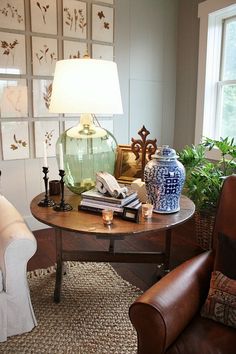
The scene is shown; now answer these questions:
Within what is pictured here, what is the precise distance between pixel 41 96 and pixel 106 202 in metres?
1.60

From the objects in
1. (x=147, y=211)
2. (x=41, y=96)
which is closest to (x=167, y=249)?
(x=147, y=211)

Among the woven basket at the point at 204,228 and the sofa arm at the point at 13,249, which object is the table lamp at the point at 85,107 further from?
the woven basket at the point at 204,228

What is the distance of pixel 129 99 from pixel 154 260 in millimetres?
1882

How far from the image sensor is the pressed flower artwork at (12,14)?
2490 mm

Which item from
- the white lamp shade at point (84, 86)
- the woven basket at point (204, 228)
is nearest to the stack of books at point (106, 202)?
the white lamp shade at point (84, 86)

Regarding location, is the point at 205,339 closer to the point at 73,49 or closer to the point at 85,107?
the point at 85,107

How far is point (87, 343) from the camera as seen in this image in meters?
1.55

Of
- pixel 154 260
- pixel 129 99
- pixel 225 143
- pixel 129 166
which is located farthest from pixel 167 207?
pixel 129 99

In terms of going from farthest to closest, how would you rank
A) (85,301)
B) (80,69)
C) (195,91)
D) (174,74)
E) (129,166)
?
(174,74) → (195,91) → (129,166) → (85,301) → (80,69)

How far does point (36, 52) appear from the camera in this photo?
2686 mm

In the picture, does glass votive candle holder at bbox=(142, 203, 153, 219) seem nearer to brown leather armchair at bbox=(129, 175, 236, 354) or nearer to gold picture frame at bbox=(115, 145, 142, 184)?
brown leather armchair at bbox=(129, 175, 236, 354)

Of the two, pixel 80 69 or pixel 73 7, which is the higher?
pixel 73 7

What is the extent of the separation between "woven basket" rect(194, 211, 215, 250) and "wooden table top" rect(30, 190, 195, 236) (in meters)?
0.90

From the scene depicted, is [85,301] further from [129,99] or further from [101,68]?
[129,99]
